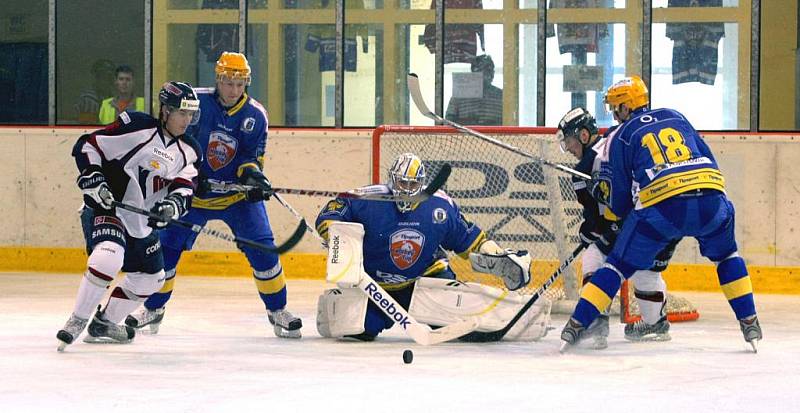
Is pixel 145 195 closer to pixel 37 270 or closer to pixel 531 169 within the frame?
pixel 531 169

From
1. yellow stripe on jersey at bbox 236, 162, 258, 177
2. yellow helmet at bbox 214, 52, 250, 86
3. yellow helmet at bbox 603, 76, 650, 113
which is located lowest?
yellow stripe on jersey at bbox 236, 162, 258, 177

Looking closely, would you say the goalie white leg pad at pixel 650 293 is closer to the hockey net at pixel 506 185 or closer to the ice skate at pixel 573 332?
the ice skate at pixel 573 332

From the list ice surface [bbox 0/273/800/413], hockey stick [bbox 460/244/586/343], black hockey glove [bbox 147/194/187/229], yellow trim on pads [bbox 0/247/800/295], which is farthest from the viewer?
yellow trim on pads [bbox 0/247/800/295]

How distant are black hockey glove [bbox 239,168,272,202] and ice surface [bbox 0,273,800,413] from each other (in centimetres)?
57

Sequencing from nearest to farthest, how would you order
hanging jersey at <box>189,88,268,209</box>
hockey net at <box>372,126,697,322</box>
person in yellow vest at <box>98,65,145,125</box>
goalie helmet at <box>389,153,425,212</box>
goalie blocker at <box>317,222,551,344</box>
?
goalie blocker at <box>317,222,551,344</box>
goalie helmet at <box>389,153,425,212</box>
hanging jersey at <box>189,88,268,209</box>
hockey net at <box>372,126,697,322</box>
person in yellow vest at <box>98,65,145,125</box>

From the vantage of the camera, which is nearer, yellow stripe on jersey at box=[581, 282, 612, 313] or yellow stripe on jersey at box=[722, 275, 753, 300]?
yellow stripe on jersey at box=[581, 282, 612, 313]

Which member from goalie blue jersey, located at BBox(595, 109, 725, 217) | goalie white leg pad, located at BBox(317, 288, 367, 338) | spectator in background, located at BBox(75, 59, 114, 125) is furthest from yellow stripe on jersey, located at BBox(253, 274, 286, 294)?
spectator in background, located at BBox(75, 59, 114, 125)

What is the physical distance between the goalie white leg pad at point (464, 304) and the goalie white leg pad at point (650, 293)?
403mm

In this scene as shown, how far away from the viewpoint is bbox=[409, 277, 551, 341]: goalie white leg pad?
18.6 ft

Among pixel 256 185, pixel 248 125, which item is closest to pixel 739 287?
pixel 256 185

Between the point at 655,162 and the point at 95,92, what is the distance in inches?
208

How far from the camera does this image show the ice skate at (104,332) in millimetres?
5496

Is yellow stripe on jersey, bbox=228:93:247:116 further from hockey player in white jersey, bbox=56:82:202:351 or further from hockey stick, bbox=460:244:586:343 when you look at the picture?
hockey stick, bbox=460:244:586:343

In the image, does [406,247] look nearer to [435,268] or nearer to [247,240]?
[435,268]
